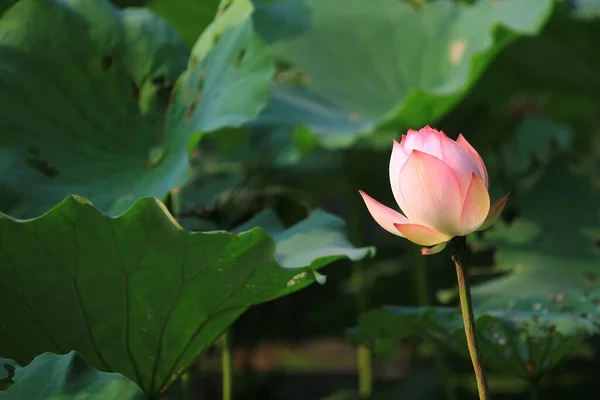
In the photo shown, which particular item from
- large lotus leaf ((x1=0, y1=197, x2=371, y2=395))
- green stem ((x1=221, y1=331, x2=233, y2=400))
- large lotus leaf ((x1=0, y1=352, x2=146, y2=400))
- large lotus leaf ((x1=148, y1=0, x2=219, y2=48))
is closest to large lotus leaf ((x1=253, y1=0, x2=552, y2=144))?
large lotus leaf ((x1=148, y1=0, x2=219, y2=48))

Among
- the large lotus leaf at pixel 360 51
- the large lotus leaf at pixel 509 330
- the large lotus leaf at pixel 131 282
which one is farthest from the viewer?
the large lotus leaf at pixel 360 51

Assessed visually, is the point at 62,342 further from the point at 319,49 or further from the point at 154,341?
the point at 319,49

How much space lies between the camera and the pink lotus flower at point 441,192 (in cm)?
55

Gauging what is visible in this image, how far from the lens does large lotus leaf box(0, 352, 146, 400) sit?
0.67 metres

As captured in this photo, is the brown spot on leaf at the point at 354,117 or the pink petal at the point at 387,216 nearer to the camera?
the pink petal at the point at 387,216

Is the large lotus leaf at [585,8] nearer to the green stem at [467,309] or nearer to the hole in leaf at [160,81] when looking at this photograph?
the hole in leaf at [160,81]

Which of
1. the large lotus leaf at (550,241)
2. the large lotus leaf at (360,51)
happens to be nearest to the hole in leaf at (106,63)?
the large lotus leaf at (360,51)

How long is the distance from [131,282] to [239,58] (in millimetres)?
347

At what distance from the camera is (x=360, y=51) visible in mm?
1611

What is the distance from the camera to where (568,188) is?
1523mm

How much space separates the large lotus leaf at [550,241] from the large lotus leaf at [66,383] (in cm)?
61

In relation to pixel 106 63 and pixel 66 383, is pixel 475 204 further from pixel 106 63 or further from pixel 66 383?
pixel 106 63

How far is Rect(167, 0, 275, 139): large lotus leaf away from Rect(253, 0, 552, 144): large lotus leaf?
0.33m

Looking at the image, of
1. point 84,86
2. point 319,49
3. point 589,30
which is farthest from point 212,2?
point 589,30
